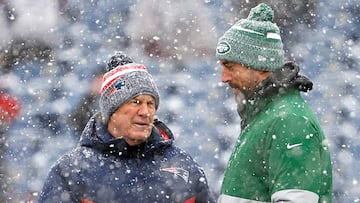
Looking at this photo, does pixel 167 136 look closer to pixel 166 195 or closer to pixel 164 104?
pixel 166 195

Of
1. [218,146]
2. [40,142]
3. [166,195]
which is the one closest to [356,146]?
[218,146]

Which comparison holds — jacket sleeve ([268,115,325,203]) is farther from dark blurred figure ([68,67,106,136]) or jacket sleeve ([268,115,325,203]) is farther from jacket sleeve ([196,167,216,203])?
dark blurred figure ([68,67,106,136])

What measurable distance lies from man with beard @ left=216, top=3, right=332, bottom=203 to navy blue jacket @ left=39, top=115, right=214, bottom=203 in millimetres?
387

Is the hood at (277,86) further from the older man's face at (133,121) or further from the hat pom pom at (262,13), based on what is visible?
the older man's face at (133,121)

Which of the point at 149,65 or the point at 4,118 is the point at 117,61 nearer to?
the point at 149,65

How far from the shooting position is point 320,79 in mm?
6375

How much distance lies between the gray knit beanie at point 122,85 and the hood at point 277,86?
564 millimetres

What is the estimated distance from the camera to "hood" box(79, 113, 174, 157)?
135 inches

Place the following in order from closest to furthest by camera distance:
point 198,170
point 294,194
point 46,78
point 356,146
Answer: point 294,194 < point 198,170 < point 356,146 < point 46,78

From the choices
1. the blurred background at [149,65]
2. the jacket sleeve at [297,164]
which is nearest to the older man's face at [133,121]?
the jacket sleeve at [297,164]

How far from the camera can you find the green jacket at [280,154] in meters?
2.85

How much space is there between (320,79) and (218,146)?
97cm

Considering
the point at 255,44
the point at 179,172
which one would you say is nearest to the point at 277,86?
the point at 255,44

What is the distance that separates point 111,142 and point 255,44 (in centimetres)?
74
